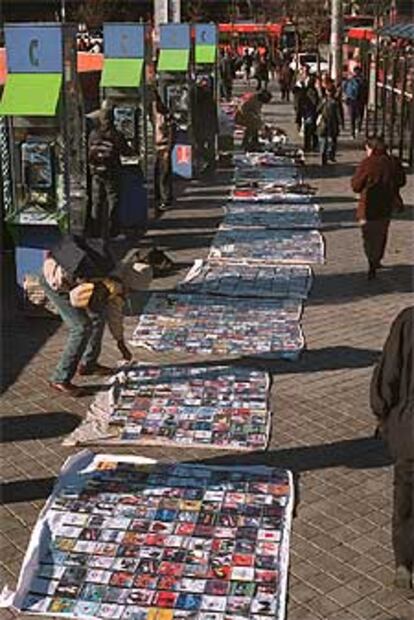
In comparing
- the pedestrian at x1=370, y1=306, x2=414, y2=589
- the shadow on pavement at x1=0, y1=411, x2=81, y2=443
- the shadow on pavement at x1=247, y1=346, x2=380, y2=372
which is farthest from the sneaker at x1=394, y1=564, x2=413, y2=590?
the shadow on pavement at x1=247, y1=346, x2=380, y2=372

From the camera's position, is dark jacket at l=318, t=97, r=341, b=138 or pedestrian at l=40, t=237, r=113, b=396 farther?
dark jacket at l=318, t=97, r=341, b=138

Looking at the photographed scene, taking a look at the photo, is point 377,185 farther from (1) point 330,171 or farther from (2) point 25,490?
(1) point 330,171

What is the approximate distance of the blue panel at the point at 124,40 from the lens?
44.9ft

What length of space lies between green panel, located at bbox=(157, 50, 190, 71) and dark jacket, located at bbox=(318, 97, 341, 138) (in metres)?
3.34

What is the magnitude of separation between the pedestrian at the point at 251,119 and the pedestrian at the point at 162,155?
4236 millimetres

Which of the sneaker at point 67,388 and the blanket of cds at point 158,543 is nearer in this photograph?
the blanket of cds at point 158,543

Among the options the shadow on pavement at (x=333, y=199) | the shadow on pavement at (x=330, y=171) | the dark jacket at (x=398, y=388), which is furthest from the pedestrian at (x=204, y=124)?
the dark jacket at (x=398, y=388)

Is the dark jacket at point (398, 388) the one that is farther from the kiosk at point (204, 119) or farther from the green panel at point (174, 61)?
the kiosk at point (204, 119)

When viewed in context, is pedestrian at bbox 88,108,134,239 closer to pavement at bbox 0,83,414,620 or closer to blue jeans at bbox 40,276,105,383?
pavement at bbox 0,83,414,620

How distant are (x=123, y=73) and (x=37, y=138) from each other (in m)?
4.17

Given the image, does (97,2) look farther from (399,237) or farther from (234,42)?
(399,237)

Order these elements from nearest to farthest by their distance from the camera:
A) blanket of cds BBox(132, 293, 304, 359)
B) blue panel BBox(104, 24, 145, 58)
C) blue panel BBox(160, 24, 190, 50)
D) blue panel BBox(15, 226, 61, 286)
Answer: blanket of cds BBox(132, 293, 304, 359)
blue panel BBox(15, 226, 61, 286)
blue panel BBox(104, 24, 145, 58)
blue panel BBox(160, 24, 190, 50)

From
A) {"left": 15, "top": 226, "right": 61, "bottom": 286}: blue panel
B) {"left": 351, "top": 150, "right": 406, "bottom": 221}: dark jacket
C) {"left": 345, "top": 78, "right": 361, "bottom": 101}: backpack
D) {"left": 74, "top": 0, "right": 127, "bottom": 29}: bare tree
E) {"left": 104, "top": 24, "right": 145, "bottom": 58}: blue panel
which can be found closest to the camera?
{"left": 15, "top": 226, "right": 61, "bottom": 286}: blue panel

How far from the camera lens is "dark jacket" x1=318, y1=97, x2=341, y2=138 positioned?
1898 centimetres
